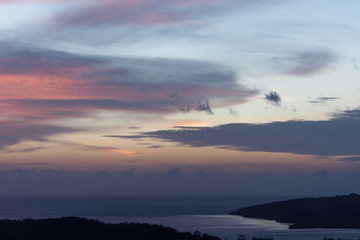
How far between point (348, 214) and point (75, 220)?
114835mm

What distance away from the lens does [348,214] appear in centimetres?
19562

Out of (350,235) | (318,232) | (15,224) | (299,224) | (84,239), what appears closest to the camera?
(84,239)

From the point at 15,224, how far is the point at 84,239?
16.2m

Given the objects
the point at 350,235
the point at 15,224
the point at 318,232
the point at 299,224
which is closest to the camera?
the point at 15,224

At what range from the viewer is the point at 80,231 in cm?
10844

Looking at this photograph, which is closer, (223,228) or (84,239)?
(84,239)

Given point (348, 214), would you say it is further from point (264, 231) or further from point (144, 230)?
point (144, 230)

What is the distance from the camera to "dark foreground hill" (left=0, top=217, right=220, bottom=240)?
10250 cm

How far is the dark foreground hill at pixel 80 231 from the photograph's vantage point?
336 feet

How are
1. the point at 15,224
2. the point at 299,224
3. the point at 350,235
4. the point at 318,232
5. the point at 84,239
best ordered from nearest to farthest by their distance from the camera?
1. the point at 84,239
2. the point at 15,224
3. the point at 350,235
4. the point at 318,232
5. the point at 299,224

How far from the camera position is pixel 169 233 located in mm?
108000

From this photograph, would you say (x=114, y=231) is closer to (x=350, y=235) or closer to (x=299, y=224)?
(x=350, y=235)

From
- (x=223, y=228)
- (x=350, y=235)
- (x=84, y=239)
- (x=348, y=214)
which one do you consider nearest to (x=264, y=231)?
(x=223, y=228)

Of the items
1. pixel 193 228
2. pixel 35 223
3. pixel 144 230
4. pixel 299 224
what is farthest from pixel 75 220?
pixel 299 224
